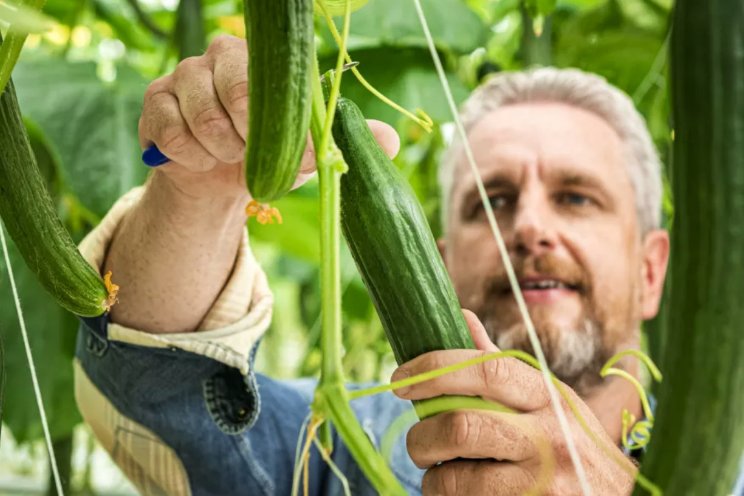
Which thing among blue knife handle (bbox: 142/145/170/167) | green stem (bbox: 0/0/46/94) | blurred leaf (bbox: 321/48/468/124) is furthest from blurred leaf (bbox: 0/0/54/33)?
blurred leaf (bbox: 321/48/468/124)

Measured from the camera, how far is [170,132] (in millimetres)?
647

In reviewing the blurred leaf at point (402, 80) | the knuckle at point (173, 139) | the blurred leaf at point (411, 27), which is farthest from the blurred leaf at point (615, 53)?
the knuckle at point (173, 139)

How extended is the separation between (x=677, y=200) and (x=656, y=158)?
1.55 m

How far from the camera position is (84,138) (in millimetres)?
1257

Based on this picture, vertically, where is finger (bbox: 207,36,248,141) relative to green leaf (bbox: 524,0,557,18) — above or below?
below

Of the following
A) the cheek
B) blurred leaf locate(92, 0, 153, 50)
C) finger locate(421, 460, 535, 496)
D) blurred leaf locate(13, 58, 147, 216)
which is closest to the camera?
finger locate(421, 460, 535, 496)

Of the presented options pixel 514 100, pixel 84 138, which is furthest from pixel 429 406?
pixel 514 100

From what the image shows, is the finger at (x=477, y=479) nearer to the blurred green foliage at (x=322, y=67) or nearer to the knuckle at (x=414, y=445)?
the knuckle at (x=414, y=445)

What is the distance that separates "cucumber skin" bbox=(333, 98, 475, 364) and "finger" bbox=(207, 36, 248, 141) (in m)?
0.08

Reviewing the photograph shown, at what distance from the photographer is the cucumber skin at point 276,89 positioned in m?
0.42

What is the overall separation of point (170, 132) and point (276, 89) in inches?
9.9

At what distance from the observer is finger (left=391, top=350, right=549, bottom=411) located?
54 cm

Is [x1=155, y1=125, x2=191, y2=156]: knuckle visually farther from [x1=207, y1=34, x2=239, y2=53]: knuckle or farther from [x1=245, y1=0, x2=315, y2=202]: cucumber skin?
[x1=245, y1=0, x2=315, y2=202]: cucumber skin

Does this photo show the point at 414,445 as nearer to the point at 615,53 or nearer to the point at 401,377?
the point at 401,377
